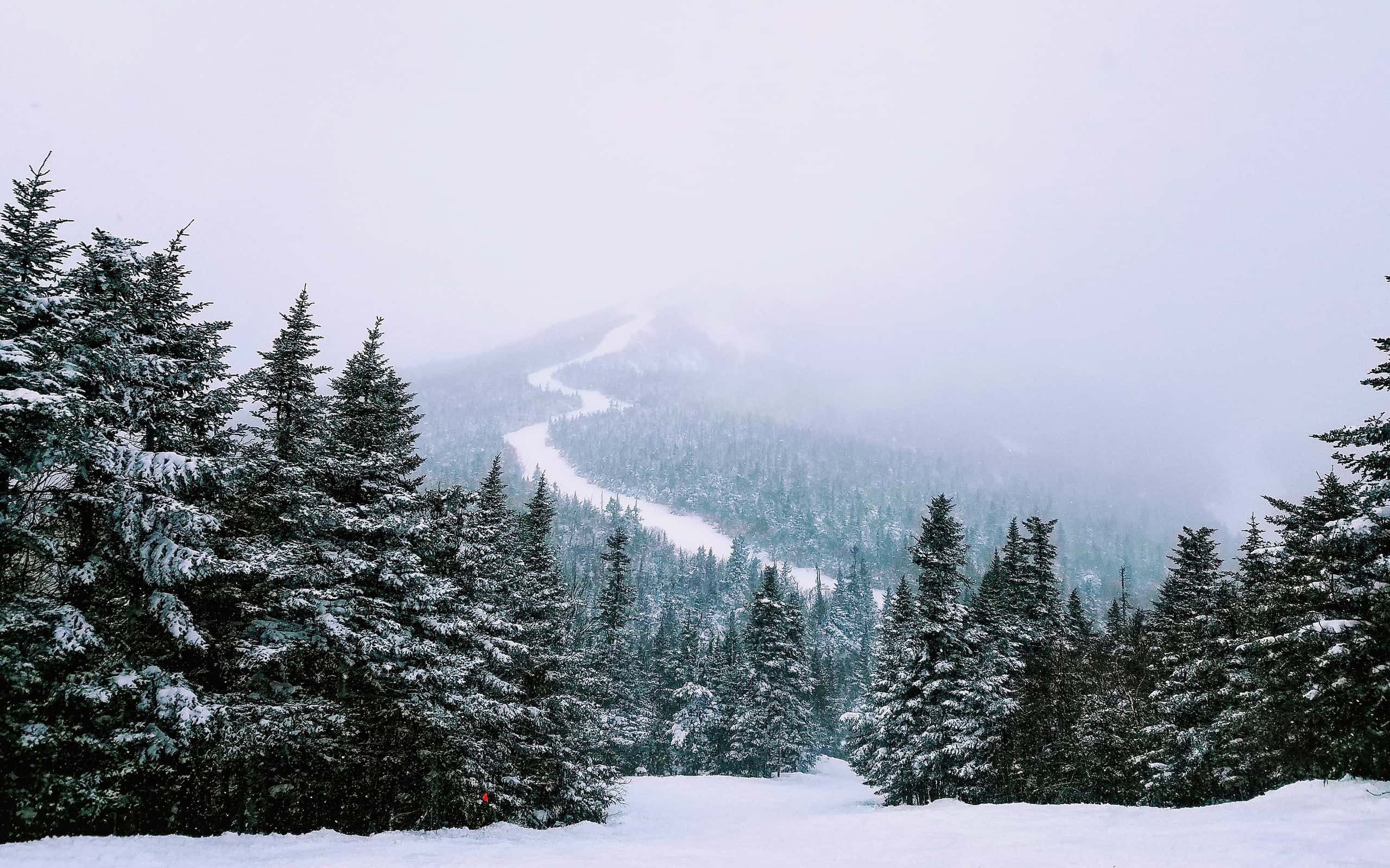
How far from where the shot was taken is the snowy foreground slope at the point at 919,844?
37.0ft

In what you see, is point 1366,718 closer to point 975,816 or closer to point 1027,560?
point 975,816

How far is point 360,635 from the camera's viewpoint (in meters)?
17.0

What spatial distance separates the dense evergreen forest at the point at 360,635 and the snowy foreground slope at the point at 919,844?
5.12 feet

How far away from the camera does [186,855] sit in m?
11.8

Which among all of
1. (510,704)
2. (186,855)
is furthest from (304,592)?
(510,704)

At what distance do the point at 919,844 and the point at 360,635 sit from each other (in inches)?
578

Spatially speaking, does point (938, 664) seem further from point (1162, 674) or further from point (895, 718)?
point (1162, 674)

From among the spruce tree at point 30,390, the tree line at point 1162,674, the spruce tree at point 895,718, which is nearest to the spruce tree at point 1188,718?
the tree line at point 1162,674

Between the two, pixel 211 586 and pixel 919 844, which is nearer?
pixel 211 586

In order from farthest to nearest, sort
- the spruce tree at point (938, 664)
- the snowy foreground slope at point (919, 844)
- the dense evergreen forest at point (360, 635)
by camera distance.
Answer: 1. the spruce tree at point (938, 664)
2. the dense evergreen forest at point (360, 635)
3. the snowy foreground slope at point (919, 844)

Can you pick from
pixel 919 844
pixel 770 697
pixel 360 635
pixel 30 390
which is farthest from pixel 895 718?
pixel 30 390

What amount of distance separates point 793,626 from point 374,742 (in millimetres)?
41359

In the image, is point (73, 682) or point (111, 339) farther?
point (111, 339)

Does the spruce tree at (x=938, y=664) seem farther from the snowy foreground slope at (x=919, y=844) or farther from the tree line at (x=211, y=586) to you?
the tree line at (x=211, y=586)
